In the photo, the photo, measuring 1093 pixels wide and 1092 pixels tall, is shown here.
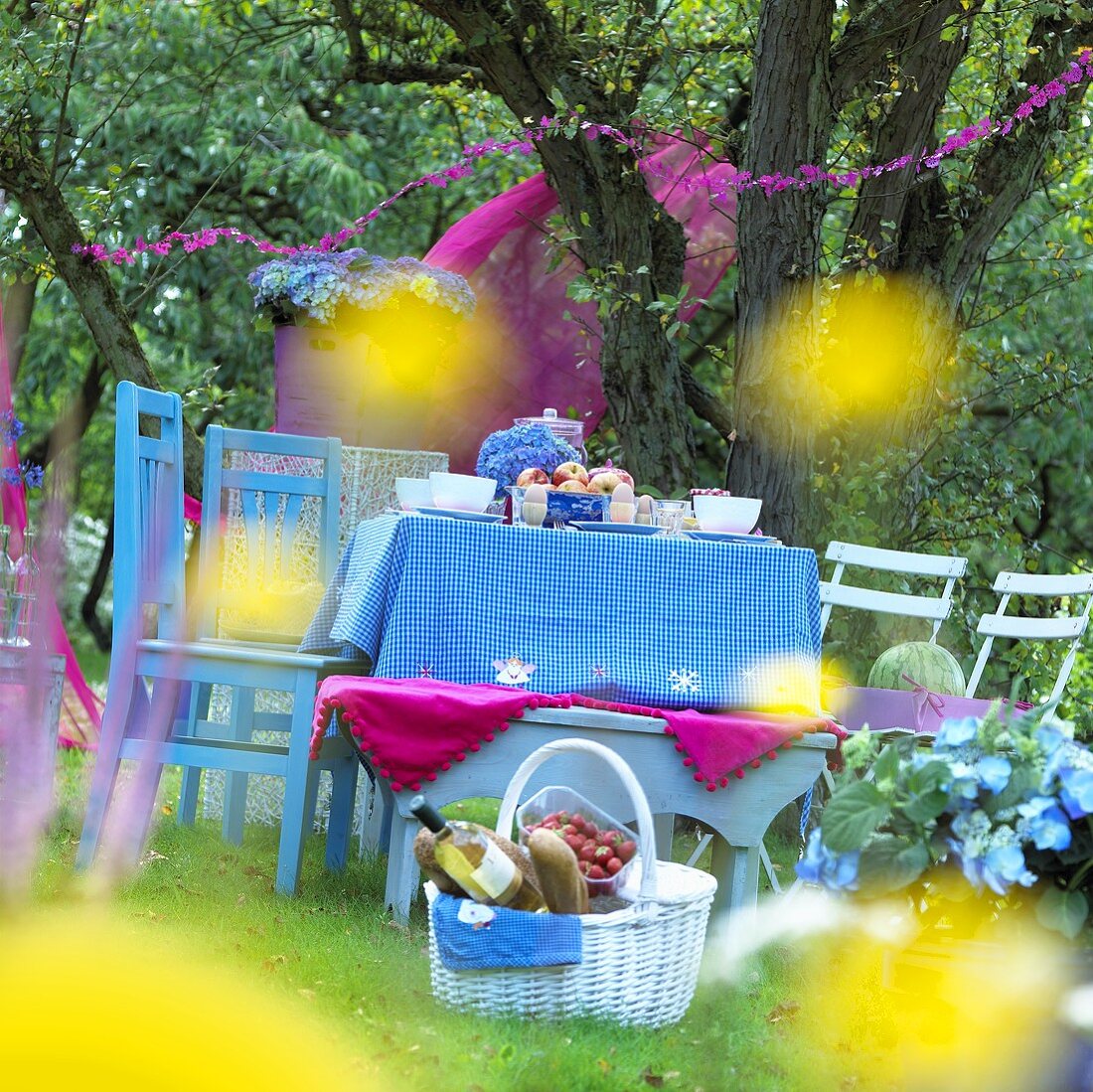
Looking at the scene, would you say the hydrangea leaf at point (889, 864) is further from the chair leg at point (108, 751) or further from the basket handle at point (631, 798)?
the chair leg at point (108, 751)

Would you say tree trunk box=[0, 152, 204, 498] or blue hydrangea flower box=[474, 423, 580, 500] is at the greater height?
tree trunk box=[0, 152, 204, 498]

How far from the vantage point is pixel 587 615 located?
3.10 m

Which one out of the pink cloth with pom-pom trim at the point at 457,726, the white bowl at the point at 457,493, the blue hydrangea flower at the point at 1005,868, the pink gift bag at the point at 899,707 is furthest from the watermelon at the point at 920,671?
the blue hydrangea flower at the point at 1005,868

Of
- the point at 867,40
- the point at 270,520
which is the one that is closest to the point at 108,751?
the point at 270,520

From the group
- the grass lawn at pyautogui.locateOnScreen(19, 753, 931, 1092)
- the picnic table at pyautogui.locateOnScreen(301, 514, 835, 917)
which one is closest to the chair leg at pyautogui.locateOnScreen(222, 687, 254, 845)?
the grass lawn at pyautogui.locateOnScreen(19, 753, 931, 1092)

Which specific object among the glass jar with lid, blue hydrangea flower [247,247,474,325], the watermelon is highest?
blue hydrangea flower [247,247,474,325]

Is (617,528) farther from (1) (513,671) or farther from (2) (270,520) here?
(2) (270,520)

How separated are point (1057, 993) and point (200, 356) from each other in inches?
300

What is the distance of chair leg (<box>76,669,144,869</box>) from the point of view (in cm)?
319

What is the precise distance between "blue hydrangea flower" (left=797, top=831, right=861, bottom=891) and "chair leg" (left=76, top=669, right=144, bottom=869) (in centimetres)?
192

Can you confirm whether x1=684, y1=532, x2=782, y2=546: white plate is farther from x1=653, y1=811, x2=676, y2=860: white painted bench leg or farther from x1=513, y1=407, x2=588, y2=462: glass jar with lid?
x1=653, y1=811, x2=676, y2=860: white painted bench leg

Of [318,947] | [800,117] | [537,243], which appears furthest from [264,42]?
[318,947]

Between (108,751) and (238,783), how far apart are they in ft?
3.04

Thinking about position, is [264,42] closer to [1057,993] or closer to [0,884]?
[1057,993]
